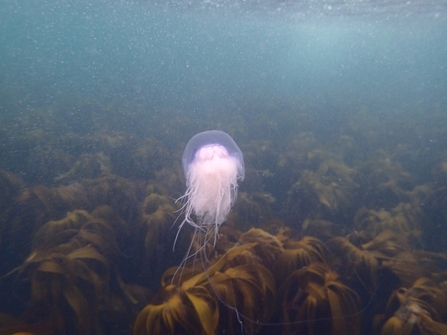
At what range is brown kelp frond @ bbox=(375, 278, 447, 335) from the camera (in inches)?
85.3

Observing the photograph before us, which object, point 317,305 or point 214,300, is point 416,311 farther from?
point 214,300

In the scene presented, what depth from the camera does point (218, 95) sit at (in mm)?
21062

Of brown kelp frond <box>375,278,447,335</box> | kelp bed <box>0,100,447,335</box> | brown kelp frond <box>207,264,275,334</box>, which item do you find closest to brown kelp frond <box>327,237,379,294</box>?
kelp bed <box>0,100,447,335</box>

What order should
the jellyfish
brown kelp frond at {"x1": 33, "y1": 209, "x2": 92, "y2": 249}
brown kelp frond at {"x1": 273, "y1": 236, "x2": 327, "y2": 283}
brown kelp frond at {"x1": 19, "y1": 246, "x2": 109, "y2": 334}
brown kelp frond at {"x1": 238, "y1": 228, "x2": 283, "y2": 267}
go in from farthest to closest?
brown kelp frond at {"x1": 33, "y1": 209, "x2": 92, "y2": 249} → the jellyfish → brown kelp frond at {"x1": 238, "y1": 228, "x2": 283, "y2": 267} → brown kelp frond at {"x1": 273, "y1": 236, "x2": 327, "y2": 283} → brown kelp frond at {"x1": 19, "y1": 246, "x2": 109, "y2": 334}

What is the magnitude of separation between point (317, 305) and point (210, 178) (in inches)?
70.5

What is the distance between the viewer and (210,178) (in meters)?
3.28

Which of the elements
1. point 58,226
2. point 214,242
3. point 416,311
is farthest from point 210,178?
point 416,311

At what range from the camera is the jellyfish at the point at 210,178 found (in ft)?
10.3

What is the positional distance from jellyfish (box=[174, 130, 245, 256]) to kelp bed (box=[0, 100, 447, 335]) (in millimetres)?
342

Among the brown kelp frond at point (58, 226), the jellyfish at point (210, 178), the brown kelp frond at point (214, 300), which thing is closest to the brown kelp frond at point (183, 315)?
the brown kelp frond at point (214, 300)

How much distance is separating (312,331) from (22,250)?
388 cm

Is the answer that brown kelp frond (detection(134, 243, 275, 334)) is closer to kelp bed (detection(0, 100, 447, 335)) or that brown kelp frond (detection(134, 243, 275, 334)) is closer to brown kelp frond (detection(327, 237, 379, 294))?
kelp bed (detection(0, 100, 447, 335))

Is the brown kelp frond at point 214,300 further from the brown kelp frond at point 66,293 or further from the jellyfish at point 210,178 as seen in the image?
the brown kelp frond at point 66,293

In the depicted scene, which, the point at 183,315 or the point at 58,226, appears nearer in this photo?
the point at 183,315
